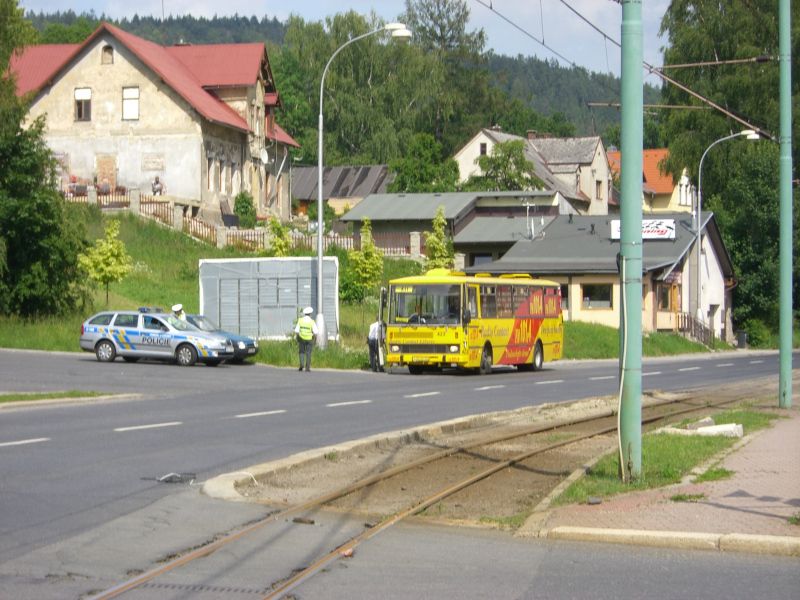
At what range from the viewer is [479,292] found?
3653 centimetres

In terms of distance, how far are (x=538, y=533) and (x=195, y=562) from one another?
268 centimetres

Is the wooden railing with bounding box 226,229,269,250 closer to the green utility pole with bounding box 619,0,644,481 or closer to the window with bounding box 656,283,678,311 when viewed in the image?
the window with bounding box 656,283,678,311

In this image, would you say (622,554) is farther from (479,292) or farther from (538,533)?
(479,292)

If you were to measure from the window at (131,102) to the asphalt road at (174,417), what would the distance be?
30.9 metres

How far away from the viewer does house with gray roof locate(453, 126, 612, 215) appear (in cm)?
9725

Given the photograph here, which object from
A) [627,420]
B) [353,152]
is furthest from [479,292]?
[353,152]

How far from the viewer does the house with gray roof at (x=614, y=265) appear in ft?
212

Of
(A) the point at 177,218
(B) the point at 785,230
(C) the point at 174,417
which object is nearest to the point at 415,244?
(A) the point at 177,218

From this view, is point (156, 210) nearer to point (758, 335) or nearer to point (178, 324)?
point (178, 324)

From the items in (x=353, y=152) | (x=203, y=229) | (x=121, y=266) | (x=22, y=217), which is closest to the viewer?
(x=22, y=217)

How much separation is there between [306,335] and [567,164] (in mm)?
67523

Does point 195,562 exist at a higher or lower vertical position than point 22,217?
lower

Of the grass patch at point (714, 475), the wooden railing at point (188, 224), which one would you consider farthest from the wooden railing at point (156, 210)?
the grass patch at point (714, 475)

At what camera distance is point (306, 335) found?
117 feet
